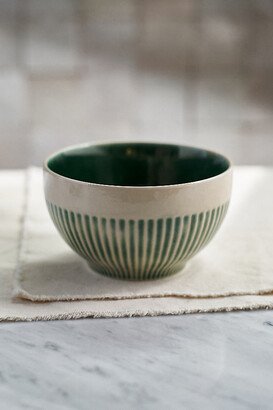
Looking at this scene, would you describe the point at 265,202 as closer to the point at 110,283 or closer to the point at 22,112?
the point at 110,283

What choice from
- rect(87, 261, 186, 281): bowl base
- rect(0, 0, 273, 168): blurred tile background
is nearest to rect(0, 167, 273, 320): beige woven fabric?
rect(87, 261, 186, 281): bowl base

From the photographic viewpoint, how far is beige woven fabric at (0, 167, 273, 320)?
1.93 ft

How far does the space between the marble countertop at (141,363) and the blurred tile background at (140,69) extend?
4.03ft

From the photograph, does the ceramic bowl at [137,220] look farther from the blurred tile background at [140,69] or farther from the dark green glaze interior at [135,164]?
the blurred tile background at [140,69]

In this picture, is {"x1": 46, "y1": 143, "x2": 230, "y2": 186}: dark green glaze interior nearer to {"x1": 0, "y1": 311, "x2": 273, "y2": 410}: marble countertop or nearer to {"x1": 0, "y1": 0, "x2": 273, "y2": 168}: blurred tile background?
{"x1": 0, "y1": 311, "x2": 273, "y2": 410}: marble countertop

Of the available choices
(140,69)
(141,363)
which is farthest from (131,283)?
(140,69)

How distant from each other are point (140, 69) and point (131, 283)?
1.33 metres

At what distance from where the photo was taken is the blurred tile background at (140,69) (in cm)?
181

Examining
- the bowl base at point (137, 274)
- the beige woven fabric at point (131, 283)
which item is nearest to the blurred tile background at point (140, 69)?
the beige woven fabric at point (131, 283)

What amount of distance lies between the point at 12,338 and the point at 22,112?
4.32 ft

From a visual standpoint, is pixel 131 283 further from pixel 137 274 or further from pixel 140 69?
pixel 140 69

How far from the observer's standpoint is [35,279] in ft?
2.08

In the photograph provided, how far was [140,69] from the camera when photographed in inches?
74.7

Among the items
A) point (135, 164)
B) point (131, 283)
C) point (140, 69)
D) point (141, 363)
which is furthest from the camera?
point (140, 69)
